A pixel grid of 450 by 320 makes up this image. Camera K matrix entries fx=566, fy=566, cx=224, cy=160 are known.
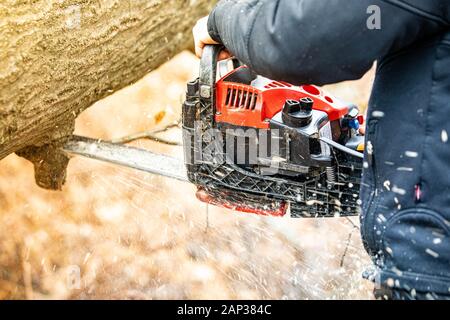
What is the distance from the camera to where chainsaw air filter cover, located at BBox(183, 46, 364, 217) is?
1.76m

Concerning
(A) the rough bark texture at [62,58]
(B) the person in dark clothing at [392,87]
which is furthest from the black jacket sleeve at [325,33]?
(A) the rough bark texture at [62,58]

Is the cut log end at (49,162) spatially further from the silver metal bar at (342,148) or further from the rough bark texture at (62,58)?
the silver metal bar at (342,148)

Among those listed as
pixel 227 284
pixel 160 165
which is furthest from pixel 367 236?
pixel 227 284

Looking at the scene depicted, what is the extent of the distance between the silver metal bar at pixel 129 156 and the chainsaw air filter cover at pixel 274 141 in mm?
364

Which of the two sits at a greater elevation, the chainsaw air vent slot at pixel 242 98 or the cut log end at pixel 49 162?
the chainsaw air vent slot at pixel 242 98

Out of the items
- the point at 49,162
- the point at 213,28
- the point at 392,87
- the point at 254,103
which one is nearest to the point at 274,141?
the point at 254,103

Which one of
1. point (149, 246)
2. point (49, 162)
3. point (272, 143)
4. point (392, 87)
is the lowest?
point (149, 246)

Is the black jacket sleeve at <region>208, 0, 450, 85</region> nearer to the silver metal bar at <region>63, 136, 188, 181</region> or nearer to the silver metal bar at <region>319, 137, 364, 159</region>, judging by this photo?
the silver metal bar at <region>319, 137, 364, 159</region>

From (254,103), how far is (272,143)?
0.14 meters

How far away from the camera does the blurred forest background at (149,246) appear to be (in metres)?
3.11

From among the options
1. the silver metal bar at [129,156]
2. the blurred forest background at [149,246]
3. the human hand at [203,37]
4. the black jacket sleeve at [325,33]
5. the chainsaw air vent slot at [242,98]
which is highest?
the black jacket sleeve at [325,33]

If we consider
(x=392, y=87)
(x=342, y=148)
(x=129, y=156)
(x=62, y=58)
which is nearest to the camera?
(x=392, y=87)

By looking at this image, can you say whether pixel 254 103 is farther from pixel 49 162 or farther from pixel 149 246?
pixel 149 246

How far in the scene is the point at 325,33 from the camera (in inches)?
48.3
